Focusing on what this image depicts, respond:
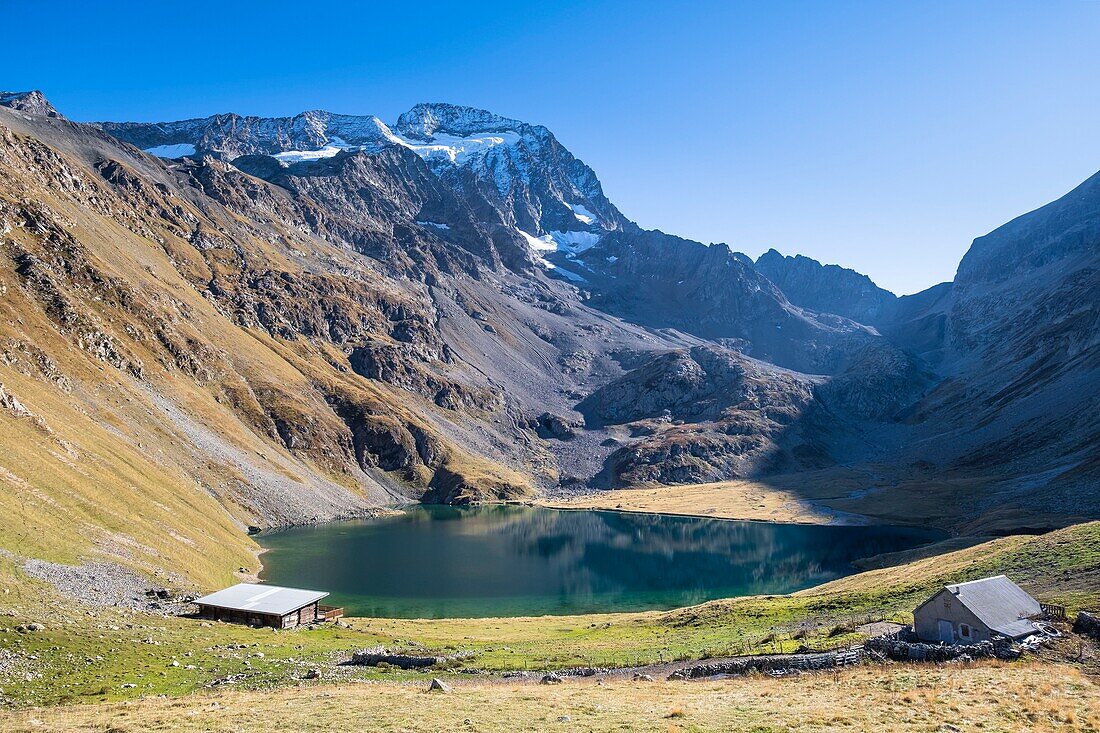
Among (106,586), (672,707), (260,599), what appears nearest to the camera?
(672,707)

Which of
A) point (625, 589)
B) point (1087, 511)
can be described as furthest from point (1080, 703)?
point (1087, 511)

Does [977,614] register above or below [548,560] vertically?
above

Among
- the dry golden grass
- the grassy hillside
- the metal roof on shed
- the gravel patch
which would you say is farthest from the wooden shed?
the metal roof on shed

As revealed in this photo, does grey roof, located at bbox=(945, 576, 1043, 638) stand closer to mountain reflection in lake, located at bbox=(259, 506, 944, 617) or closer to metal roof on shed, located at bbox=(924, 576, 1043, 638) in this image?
metal roof on shed, located at bbox=(924, 576, 1043, 638)

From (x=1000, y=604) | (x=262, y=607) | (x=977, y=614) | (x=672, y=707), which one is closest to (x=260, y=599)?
(x=262, y=607)

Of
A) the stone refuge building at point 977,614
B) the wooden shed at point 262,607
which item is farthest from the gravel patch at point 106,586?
the stone refuge building at point 977,614

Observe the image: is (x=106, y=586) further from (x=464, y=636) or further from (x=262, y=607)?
→ (x=464, y=636)

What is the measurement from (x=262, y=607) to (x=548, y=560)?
71.2 metres

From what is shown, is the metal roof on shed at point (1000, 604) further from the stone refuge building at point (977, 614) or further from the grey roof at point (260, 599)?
the grey roof at point (260, 599)

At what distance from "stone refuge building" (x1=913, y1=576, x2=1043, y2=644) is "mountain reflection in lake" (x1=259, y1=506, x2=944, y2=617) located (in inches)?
1928

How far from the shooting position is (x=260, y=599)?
52938 mm

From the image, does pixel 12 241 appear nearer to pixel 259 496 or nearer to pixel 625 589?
pixel 259 496

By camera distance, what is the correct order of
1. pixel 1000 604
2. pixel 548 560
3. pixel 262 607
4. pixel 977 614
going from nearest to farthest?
pixel 977 614
pixel 1000 604
pixel 262 607
pixel 548 560

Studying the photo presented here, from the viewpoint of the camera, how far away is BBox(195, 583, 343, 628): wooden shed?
5050 cm
